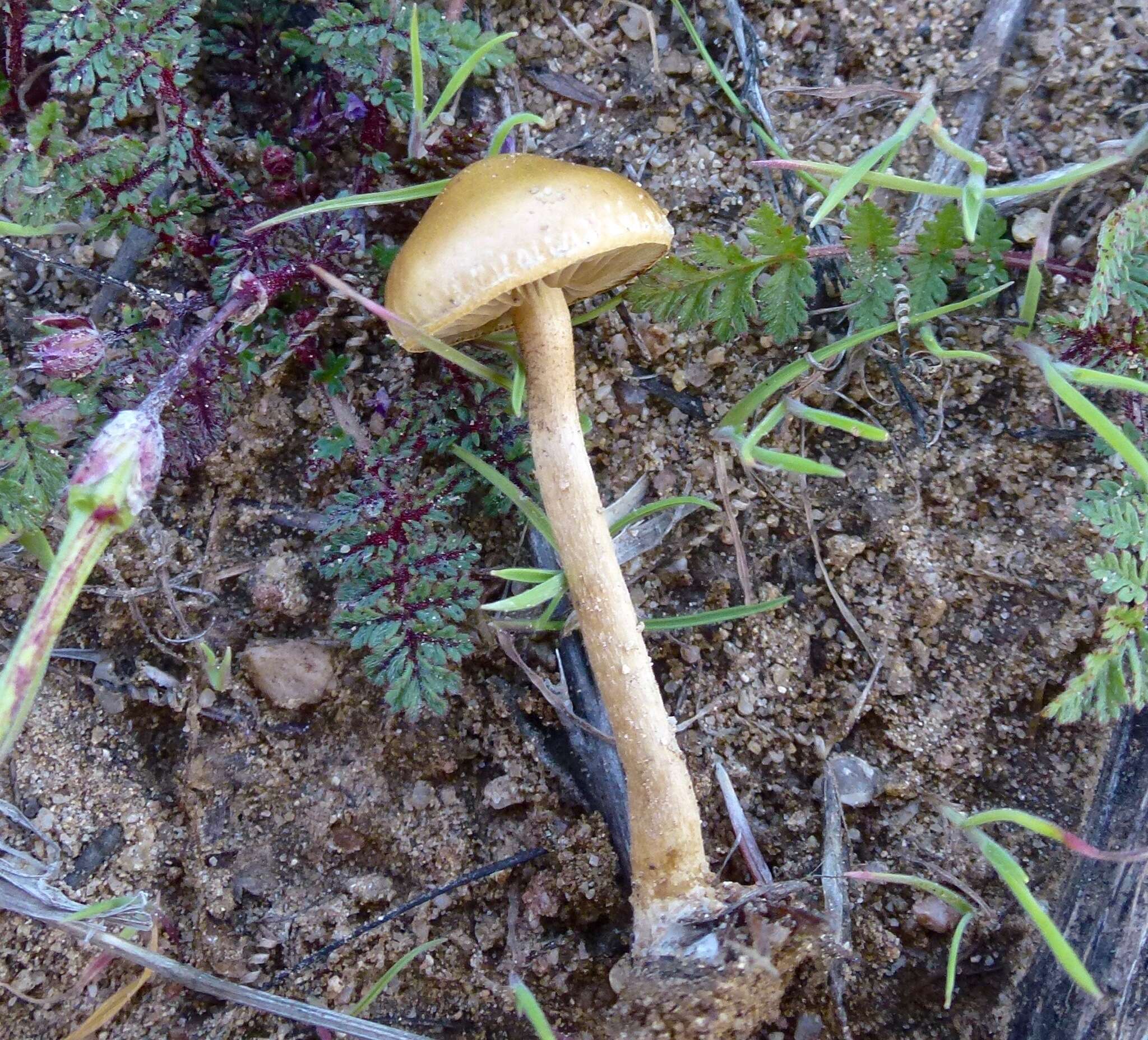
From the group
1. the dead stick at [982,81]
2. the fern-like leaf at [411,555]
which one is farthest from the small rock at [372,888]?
the dead stick at [982,81]

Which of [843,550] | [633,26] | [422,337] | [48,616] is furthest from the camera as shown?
[633,26]

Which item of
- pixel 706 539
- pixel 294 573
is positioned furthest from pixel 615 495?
pixel 294 573

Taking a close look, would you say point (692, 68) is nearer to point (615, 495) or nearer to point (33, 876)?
point (615, 495)

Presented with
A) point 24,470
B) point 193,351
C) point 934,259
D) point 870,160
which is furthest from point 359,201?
point 934,259

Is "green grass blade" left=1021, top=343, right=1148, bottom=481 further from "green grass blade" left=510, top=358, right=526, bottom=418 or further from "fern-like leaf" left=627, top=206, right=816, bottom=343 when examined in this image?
"green grass blade" left=510, top=358, right=526, bottom=418

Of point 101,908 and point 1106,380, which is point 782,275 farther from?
point 101,908

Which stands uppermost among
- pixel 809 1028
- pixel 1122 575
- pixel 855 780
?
pixel 1122 575

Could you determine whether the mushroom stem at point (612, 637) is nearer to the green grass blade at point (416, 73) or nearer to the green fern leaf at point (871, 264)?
the green grass blade at point (416, 73)
